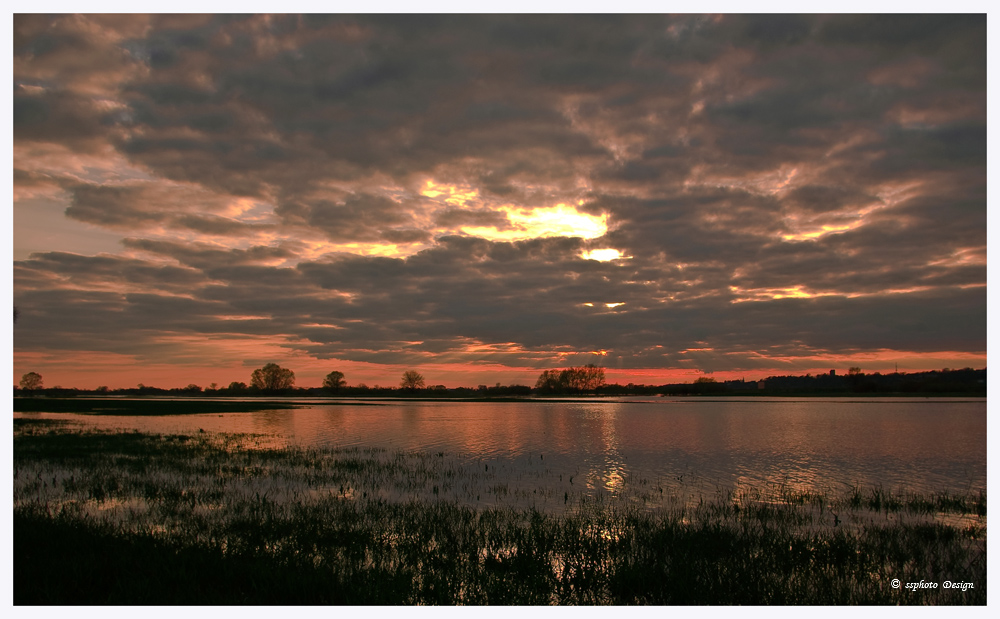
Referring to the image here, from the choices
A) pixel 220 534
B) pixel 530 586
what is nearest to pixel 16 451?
pixel 220 534

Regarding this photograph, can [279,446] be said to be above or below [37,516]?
below

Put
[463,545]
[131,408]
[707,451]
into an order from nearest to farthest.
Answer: [463,545] < [707,451] < [131,408]

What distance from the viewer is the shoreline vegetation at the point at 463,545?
1069 cm

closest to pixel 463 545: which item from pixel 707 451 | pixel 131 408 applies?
pixel 707 451

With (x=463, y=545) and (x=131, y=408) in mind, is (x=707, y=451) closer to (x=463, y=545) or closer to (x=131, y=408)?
(x=463, y=545)

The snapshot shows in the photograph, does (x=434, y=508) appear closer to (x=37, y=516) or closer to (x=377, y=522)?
(x=377, y=522)

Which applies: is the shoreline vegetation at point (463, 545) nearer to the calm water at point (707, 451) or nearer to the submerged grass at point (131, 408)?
the calm water at point (707, 451)

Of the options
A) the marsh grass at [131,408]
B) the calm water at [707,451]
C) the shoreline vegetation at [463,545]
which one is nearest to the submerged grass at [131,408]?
the marsh grass at [131,408]

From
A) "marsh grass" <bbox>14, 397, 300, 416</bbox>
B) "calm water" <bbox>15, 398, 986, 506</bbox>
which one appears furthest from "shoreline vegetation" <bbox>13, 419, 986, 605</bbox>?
"marsh grass" <bbox>14, 397, 300, 416</bbox>

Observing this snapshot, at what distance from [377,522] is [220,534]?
415 centimetres

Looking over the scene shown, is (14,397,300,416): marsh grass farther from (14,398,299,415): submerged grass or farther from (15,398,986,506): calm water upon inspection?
(15,398,986,506): calm water

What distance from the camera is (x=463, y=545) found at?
45.3 ft

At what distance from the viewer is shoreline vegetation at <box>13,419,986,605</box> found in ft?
35.1

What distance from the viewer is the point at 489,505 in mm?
19938
